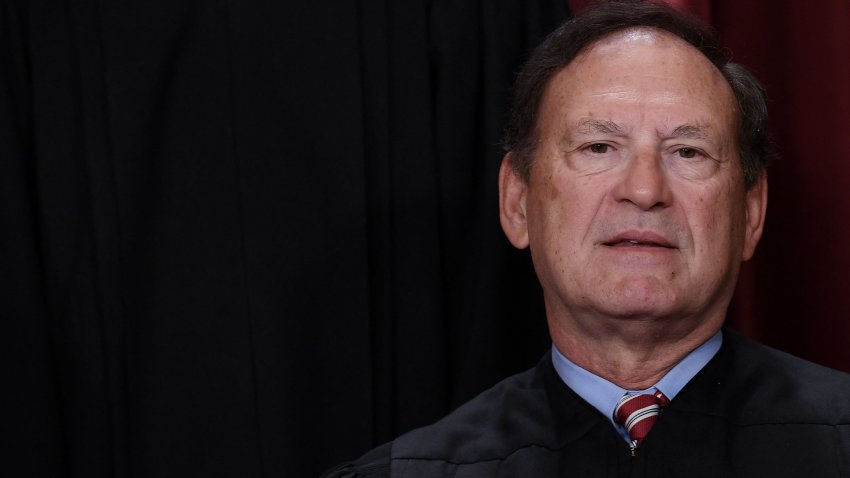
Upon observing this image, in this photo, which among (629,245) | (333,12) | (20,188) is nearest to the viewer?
(629,245)

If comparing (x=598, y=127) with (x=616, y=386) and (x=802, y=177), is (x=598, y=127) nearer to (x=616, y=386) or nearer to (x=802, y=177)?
(x=616, y=386)

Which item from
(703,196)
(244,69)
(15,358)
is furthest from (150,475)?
(703,196)

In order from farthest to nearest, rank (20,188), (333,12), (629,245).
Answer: (333,12) < (20,188) < (629,245)

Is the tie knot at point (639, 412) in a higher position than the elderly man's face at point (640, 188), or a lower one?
lower

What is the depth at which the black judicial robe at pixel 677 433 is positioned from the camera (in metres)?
1.65

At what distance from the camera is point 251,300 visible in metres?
2.04

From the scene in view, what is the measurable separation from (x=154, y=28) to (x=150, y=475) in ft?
2.59

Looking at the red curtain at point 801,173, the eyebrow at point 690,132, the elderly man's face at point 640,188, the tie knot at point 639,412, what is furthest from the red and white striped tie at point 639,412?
the red curtain at point 801,173

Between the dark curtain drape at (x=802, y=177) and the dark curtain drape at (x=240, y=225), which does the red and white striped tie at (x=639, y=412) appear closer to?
the dark curtain drape at (x=240, y=225)

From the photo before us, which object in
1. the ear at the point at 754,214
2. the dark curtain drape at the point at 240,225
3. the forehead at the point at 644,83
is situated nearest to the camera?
the forehead at the point at 644,83

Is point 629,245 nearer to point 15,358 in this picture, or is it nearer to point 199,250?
point 199,250

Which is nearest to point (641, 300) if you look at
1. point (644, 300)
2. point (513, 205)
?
point (644, 300)

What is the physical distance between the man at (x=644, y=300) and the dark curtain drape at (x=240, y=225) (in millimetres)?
291

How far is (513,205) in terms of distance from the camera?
1966mm
